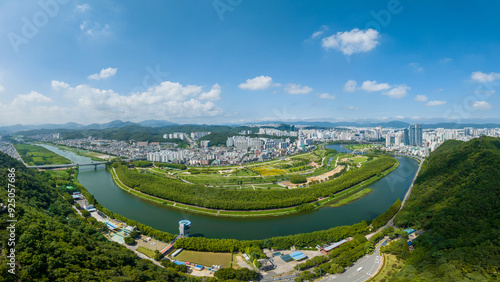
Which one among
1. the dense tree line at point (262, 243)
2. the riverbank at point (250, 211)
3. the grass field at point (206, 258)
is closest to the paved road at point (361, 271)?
the dense tree line at point (262, 243)

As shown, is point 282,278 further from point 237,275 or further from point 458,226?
point 458,226

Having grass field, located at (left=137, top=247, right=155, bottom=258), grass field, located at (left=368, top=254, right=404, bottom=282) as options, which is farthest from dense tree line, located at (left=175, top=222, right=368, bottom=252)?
grass field, located at (left=368, top=254, right=404, bottom=282)

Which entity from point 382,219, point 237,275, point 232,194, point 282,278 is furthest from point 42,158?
point 382,219

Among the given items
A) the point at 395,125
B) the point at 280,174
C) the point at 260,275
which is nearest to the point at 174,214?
the point at 260,275

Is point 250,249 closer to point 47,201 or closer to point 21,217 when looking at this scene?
point 21,217

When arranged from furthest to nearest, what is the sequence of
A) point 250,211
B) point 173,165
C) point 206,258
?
1. point 173,165
2. point 250,211
3. point 206,258

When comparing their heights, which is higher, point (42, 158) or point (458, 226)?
point (42, 158)

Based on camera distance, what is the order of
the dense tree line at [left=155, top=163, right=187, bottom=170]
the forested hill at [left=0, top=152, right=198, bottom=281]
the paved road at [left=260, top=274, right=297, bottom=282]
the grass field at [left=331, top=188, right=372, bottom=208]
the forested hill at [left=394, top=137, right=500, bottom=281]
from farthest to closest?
1. the dense tree line at [left=155, top=163, right=187, bottom=170]
2. the grass field at [left=331, top=188, right=372, bottom=208]
3. the paved road at [left=260, top=274, right=297, bottom=282]
4. the forested hill at [left=394, top=137, right=500, bottom=281]
5. the forested hill at [left=0, top=152, right=198, bottom=281]

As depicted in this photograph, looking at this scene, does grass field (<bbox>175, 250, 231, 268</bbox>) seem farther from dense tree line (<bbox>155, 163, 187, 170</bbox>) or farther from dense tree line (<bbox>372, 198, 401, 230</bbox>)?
dense tree line (<bbox>155, 163, 187, 170</bbox>)
